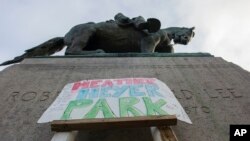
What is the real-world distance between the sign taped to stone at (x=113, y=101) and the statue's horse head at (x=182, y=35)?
289 cm

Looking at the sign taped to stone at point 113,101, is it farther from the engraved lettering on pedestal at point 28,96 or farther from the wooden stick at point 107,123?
the engraved lettering on pedestal at point 28,96

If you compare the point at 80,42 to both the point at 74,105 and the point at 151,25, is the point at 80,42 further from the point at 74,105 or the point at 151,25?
the point at 74,105

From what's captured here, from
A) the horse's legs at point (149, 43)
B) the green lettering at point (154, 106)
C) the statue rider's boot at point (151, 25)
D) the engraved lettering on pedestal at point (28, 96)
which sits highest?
the statue rider's boot at point (151, 25)

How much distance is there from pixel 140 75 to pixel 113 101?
38.1 inches

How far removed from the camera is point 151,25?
212 inches

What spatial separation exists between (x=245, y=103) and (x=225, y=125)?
0.46 meters

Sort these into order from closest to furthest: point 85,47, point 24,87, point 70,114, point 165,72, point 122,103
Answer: point 70,114 → point 122,103 → point 24,87 → point 165,72 → point 85,47

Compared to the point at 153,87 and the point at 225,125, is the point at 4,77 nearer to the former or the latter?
the point at 153,87

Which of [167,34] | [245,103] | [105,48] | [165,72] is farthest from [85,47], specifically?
[245,103]

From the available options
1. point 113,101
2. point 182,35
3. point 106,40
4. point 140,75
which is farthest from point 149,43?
point 113,101

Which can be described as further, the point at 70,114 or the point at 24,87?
the point at 24,87

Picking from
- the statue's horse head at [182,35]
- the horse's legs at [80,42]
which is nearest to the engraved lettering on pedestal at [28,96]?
the horse's legs at [80,42]

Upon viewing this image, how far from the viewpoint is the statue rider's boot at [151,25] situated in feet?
17.4

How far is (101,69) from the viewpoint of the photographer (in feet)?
13.3
